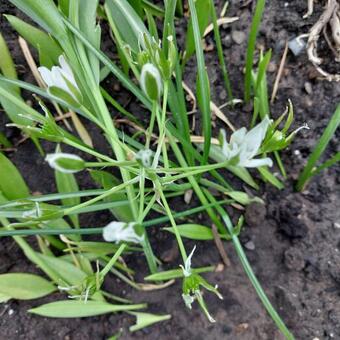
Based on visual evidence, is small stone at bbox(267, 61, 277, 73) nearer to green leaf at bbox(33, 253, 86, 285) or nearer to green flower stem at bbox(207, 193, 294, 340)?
green flower stem at bbox(207, 193, 294, 340)

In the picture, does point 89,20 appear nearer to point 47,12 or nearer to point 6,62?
point 47,12

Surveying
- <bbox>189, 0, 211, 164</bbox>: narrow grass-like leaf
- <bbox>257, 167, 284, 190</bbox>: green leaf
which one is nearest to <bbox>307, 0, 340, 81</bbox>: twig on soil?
<bbox>257, 167, 284, 190</bbox>: green leaf

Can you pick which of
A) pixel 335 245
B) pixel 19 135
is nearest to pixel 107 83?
pixel 19 135

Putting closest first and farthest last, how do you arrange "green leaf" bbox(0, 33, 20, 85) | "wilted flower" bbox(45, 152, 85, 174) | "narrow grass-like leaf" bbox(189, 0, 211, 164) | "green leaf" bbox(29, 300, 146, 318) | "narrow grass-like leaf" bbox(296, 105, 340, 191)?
1. "wilted flower" bbox(45, 152, 85, 174)
2. "narrow grass-like leaf" bbox(189, 0, 211, 164)
3. "narrow grass-like leaf" bbox(296, 105, 340, 191)
4. "green leaf" bbox(29, 300, 146, 318)
5. "green leaf" bbox(0, 33, 20, 85)

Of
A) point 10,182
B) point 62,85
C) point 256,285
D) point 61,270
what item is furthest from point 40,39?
point 256,285

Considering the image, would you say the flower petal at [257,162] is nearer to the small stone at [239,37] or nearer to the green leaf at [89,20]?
the green leaf at [89,20]

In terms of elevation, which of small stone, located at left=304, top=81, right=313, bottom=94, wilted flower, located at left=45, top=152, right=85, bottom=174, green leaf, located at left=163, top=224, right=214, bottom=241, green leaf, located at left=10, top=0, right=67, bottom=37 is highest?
green leaf, located at left=10, top=0, right=67, bottom=37

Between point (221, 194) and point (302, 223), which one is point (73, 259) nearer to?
point (221, 194)

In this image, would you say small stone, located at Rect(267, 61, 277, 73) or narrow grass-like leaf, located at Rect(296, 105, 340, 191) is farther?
small stone, located at Rect(267, 61, 277, 73)
